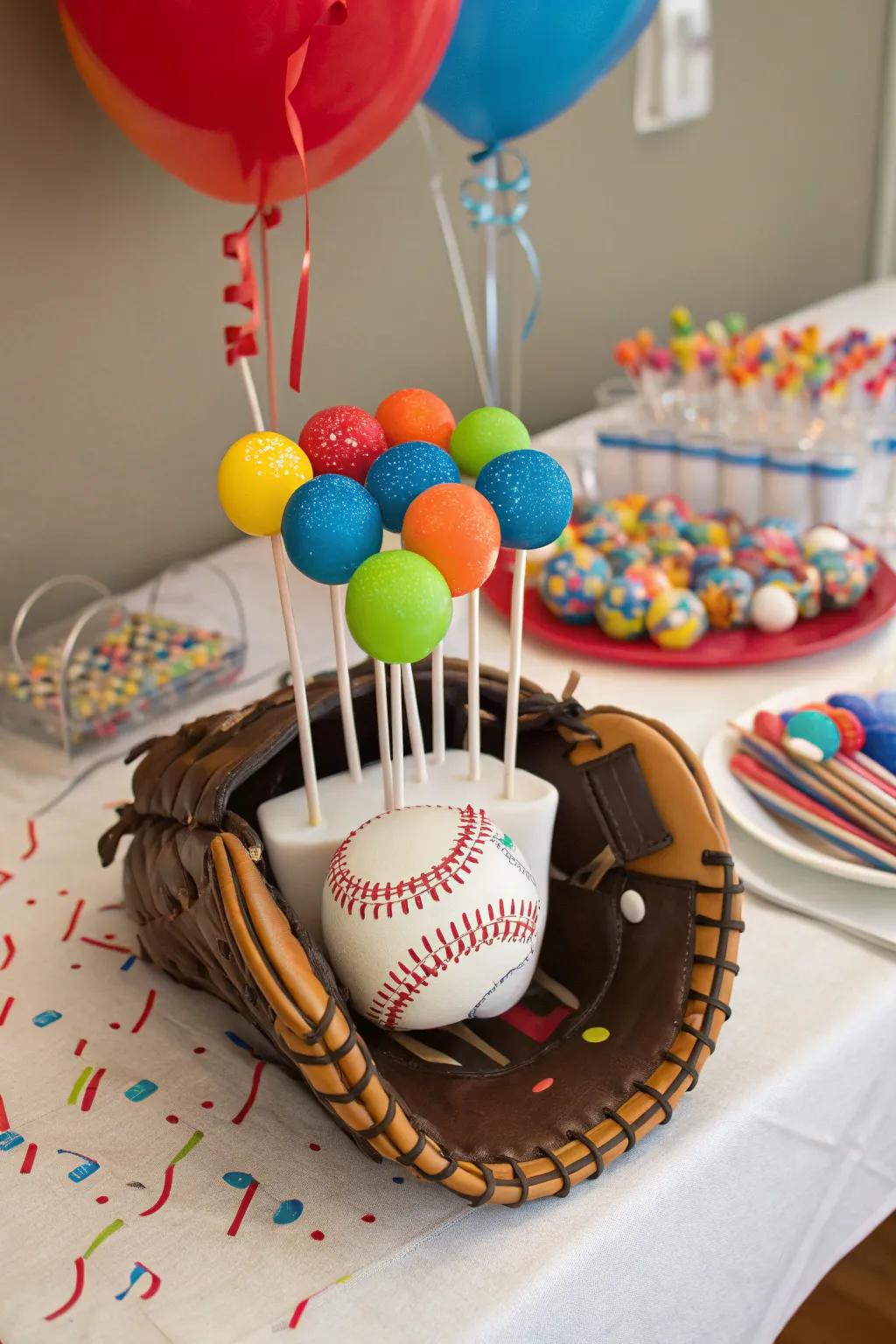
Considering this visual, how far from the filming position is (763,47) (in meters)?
1.85

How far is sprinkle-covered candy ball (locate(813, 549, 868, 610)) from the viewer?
1.01 metres

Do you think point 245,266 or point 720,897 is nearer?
point 720,897

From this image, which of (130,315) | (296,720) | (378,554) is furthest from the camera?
(130,315)

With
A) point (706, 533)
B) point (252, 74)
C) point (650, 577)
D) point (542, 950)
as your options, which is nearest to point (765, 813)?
point (542, 950)

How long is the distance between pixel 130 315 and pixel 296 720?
26.7 inches

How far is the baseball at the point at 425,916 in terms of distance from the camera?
519mm

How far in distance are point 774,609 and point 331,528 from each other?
58 cm

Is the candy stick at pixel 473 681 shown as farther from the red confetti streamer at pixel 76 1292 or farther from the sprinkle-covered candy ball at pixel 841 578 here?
the sprinkle-covered candy ball at pixel 841 578

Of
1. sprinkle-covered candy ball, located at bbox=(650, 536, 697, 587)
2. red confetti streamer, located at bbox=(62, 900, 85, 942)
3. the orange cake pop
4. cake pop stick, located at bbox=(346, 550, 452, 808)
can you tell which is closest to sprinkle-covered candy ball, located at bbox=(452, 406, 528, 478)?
the orange cake pop

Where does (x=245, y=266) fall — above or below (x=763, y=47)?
below

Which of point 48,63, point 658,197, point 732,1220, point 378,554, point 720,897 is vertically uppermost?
point 48,63

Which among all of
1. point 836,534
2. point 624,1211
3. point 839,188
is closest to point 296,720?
point 624,1211

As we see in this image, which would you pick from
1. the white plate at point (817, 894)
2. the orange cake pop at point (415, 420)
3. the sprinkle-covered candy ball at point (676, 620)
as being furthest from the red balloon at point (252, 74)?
the white plate at point (817, 894)

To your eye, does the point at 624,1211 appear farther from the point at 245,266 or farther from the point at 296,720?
the point at 245,266
